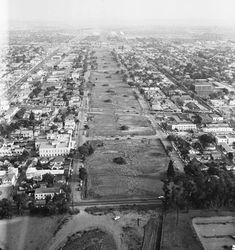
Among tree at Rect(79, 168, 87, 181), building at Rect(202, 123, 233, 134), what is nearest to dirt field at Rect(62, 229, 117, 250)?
tree at Rect(79, 168, 87, 181)

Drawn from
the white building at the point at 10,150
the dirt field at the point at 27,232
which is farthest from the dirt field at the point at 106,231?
the white building at the point at 10,150

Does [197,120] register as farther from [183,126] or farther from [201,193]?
[201,193]

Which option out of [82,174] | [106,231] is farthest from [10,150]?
[106,231]

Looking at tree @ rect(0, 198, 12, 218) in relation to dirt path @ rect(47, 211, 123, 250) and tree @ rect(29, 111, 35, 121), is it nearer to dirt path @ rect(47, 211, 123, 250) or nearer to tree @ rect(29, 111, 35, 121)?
dirt path @ rect(47, 211, 123, 250)

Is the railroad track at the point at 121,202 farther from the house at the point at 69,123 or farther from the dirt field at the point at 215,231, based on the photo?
the house at the point at 69,123

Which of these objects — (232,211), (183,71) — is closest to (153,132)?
(232,211)

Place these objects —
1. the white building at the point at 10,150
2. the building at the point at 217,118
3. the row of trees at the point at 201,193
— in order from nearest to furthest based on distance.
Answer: the row of trees at the point at 201,193 < the white building at the point at 10,150 < the building at the point at 217,118
